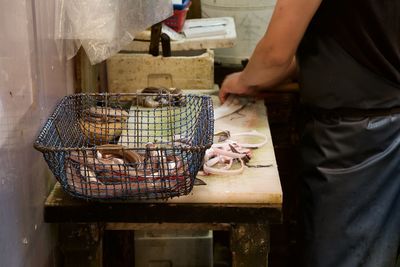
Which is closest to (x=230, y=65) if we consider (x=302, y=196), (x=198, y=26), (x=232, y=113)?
(x=198, y=26)

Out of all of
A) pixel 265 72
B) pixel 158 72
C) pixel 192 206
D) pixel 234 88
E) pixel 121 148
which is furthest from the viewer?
pixel 158 72

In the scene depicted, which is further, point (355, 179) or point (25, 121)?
point (355, 179)

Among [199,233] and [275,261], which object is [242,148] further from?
[275,261]

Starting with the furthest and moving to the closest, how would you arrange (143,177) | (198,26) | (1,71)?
(198,26)
(143,177)
(1,71)

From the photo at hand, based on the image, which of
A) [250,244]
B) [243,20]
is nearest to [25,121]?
[250,244]

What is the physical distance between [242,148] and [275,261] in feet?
3.83

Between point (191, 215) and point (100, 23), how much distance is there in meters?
0.65

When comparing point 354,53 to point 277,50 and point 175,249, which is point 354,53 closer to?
point 277,50

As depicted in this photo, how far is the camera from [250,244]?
152cm

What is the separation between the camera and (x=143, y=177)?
1376mm

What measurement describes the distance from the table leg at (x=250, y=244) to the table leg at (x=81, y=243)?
33 cm

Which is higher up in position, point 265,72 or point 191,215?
point 265,72

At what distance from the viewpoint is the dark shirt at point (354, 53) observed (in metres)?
1.69

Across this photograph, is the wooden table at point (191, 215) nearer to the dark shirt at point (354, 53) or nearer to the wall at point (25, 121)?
the wall at point (25, 121)
